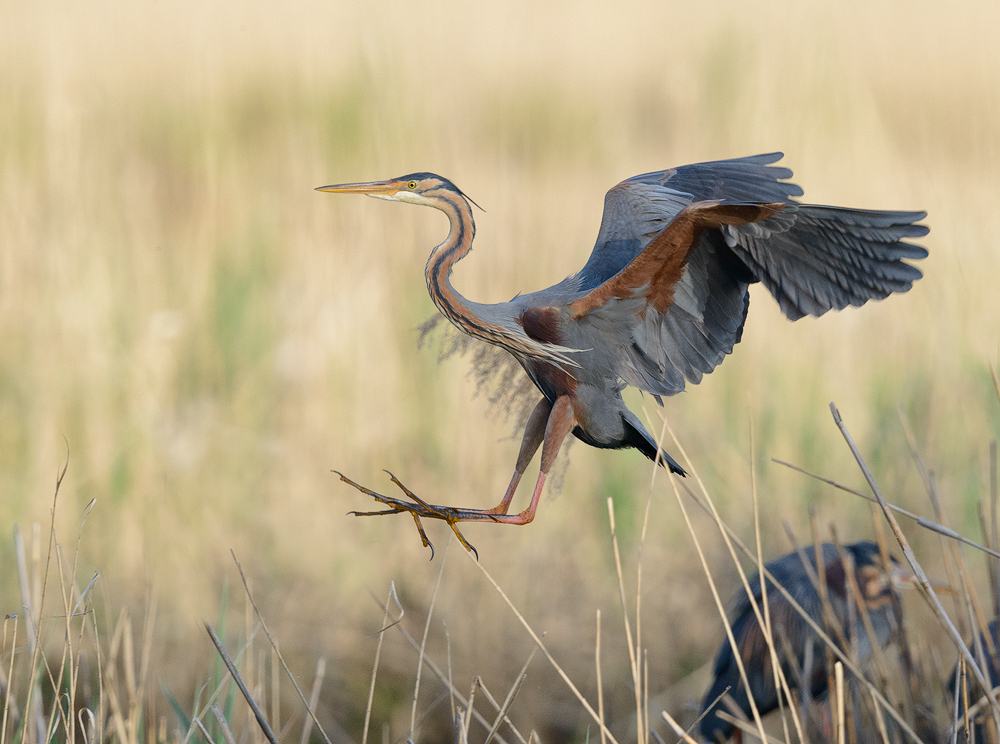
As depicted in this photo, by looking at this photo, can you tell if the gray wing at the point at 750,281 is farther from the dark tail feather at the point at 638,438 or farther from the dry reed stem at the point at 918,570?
the dry reed stem at the point at 918,570

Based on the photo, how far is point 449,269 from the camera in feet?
3.24

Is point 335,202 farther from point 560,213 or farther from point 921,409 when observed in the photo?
point 921,409

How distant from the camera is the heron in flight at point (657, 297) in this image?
963mm

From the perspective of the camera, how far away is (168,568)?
3.06 meters

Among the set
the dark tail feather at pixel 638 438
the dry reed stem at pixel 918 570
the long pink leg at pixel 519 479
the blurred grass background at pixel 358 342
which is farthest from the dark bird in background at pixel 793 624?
the long pink leg at pixel 519 479

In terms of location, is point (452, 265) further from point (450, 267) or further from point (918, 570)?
point (918, 570)

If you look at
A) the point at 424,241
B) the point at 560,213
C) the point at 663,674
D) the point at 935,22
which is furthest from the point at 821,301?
the point at 935,22

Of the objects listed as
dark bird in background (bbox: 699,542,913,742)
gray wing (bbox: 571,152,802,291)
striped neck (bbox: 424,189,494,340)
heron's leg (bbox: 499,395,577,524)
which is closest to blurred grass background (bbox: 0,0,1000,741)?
dark bird in background (bbox: 699,542,913,742)

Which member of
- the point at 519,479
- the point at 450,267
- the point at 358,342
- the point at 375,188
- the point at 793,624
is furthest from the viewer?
the point at 358,342

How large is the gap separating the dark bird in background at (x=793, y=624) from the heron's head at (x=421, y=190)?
1.90 m

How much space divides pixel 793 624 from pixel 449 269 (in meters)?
2.16

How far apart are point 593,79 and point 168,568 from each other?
288 centimetres

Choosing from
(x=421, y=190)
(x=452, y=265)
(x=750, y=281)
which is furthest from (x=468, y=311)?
(x=750, y=281)

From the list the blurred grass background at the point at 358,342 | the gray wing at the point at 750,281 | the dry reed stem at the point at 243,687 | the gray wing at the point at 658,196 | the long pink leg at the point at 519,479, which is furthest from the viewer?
the blurred grass background at the point at 358,342
